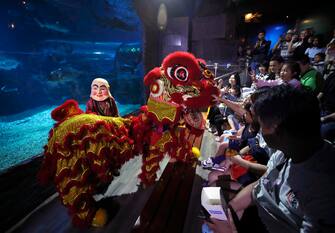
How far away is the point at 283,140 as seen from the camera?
896 millimetres

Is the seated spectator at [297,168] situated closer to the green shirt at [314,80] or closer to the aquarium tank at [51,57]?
the green shirt at [314,80]

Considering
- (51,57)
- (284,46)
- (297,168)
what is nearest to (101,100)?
(297,168)

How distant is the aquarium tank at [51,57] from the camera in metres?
6.07

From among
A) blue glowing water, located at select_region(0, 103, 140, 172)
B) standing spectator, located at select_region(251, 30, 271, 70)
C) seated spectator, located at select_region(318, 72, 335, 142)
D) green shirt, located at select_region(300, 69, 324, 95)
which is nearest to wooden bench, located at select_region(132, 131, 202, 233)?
seated spectator, located at select_region(318, 72, 335, 142)

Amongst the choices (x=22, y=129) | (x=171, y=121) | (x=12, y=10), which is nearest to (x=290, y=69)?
(x=171, y=121)

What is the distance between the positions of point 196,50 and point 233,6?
2.71 meters

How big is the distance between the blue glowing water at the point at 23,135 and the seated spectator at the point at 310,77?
14.5 ft

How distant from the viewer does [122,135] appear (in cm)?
190

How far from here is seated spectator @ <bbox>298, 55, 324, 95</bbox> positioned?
2812mm

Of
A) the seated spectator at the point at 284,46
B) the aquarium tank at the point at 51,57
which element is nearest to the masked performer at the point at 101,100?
the aquarium tank at the point at 51,57

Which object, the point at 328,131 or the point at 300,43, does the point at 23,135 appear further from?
the point at 300,43

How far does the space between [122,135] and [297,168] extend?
1.44m

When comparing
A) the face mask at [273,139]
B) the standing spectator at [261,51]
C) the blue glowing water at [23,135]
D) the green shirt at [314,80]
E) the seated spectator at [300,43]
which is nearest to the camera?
the face mask at [273,139]

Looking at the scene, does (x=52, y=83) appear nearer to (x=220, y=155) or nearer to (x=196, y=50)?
(x=196, y=50)
